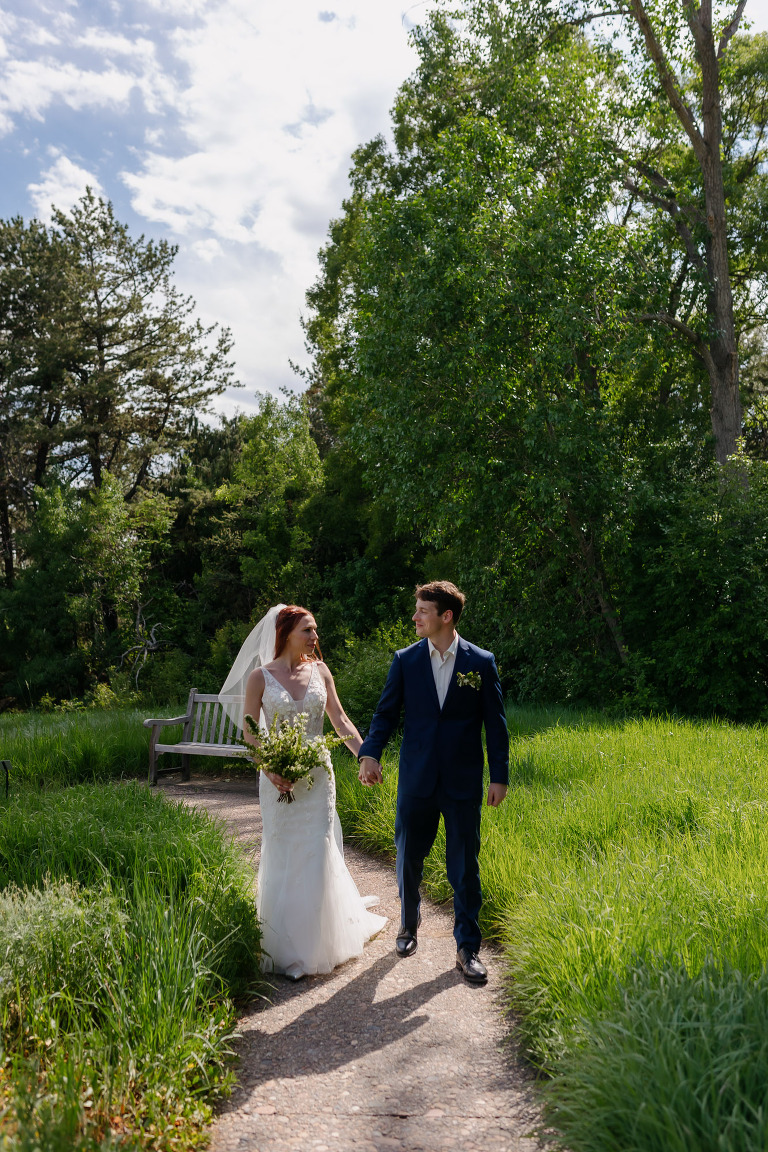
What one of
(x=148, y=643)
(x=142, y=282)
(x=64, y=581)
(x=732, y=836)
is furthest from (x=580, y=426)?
(x=142, y=282)

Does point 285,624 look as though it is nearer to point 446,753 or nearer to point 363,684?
point 446,753

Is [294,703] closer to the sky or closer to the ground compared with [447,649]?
closer to the ground

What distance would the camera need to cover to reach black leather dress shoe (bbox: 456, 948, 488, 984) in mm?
4457

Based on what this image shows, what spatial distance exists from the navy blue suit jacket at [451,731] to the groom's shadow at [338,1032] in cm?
101

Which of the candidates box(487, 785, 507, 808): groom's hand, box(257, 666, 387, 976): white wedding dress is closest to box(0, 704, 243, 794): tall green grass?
box(257, 666, 387, 976): white wedding dress

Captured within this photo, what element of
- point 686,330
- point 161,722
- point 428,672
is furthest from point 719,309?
point 428,672

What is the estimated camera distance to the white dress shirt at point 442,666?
188 inches

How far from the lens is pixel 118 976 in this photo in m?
3.54

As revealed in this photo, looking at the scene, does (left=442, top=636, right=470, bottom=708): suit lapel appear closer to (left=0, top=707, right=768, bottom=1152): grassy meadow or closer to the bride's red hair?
the bride's red hair

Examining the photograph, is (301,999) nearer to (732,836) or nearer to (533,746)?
(732,836)

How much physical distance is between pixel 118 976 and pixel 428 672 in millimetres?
2139

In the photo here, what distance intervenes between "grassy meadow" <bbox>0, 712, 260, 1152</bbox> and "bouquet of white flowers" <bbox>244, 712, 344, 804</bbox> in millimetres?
671

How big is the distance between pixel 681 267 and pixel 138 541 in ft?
61.1

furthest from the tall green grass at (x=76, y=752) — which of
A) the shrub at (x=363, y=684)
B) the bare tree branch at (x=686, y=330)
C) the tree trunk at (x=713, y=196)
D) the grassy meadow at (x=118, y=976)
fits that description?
the tree trunk at (x=713, y=196)
